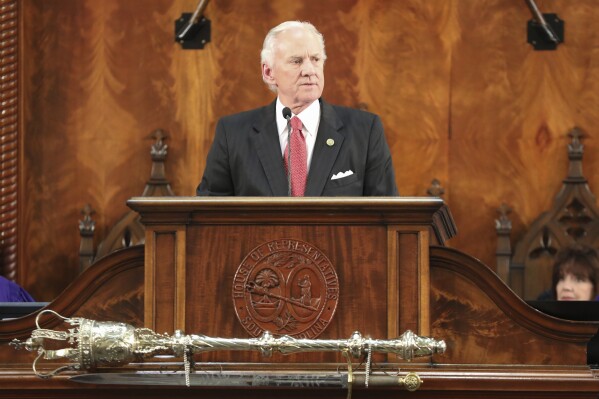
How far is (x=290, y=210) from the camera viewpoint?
3.82 metres

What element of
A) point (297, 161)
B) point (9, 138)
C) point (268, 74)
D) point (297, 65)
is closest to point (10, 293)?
point (9, 138)

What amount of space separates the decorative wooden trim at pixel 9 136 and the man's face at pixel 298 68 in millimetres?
2423

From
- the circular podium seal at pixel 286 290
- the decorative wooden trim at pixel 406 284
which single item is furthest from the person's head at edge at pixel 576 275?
the circular podium seal at pixel 286 290

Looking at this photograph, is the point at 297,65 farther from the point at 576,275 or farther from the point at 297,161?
the point at 576,275

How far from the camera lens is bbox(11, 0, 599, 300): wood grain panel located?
23.0 feet

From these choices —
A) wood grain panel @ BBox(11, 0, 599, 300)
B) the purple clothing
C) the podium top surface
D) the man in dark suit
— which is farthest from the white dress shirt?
wood grain panel @ BBox(11, 0, 599, 300)

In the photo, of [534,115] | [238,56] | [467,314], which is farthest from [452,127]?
[467,314]

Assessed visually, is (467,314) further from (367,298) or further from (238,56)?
(238,56)

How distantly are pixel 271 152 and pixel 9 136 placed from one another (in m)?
2.74

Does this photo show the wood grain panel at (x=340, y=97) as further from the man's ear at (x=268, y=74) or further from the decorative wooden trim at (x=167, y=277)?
the decorative wooden trim at (x=167, y=277)

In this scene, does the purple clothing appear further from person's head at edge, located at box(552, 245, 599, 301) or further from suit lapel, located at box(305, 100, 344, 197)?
person's head at edge, located at box(552, 245, 599, 301)

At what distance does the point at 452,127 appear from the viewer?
277 inches

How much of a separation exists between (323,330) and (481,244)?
3342 mm

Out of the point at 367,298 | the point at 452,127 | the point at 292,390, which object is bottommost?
the point at 292,390
